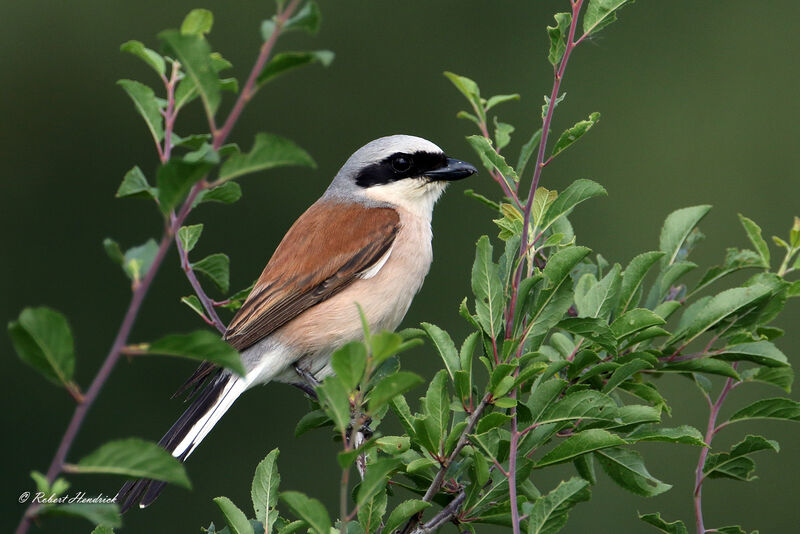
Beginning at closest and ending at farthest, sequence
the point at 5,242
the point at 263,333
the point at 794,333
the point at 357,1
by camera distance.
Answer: the point at 263,333, the point at 794,333, the point at 5,242, the point at 357,1

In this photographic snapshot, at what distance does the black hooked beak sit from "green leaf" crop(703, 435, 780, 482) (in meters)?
1.65

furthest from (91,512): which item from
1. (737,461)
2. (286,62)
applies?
(737,461)

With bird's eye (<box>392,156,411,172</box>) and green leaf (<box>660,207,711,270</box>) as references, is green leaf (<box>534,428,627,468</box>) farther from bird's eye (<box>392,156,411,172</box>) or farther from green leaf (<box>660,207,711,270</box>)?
bird's eye (<box>392,156,411,172</box>)

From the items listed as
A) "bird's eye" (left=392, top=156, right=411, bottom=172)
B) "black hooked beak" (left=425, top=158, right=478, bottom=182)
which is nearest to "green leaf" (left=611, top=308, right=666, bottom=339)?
"black hooked beak" (left=425, top=158, right=478, bottom=182)

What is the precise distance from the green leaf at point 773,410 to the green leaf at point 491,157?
0.73 metres

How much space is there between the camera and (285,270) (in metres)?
3.30

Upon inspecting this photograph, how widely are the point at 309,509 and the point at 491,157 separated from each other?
36.7 inches

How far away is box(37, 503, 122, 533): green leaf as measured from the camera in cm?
111

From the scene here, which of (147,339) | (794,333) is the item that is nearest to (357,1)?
(147,339)

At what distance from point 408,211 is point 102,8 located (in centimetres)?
591

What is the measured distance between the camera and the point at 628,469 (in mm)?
Result: 2076

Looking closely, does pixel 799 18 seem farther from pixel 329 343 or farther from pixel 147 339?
pixel 329 343

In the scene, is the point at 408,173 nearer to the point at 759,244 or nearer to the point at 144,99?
the point at 759,244

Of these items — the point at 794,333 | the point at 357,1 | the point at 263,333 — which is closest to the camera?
the point at 263,333
